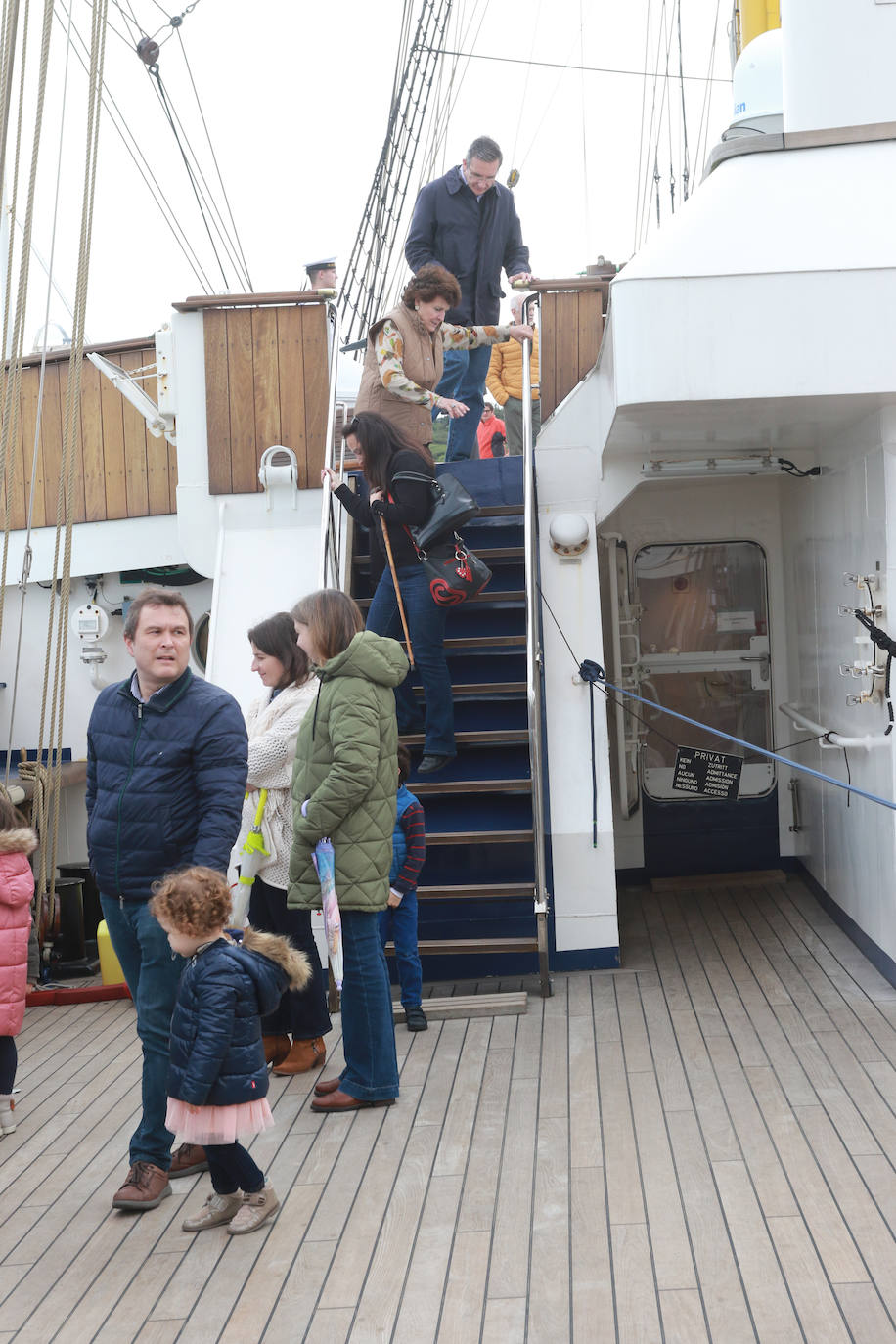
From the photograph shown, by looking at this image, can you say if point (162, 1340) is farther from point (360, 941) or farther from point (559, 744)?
point (559, 744)

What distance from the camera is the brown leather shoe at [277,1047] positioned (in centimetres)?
486

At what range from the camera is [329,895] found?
4.17 metres

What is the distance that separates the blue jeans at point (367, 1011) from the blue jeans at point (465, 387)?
3.75 meters

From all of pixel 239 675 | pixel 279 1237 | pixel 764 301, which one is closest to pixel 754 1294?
pixel 279 1237


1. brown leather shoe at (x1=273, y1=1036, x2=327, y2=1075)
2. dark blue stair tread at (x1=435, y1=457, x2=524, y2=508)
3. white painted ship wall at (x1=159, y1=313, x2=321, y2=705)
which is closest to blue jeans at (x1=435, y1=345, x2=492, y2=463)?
dark blue stair tread at (x1=435, y1=457, x2=524, y2=508)

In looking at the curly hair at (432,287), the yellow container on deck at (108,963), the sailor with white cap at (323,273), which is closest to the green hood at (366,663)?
the curly hair at (432,287)

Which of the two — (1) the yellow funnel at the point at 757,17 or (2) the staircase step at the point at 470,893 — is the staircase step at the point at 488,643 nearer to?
(2) the staircase step at the point at 470,893

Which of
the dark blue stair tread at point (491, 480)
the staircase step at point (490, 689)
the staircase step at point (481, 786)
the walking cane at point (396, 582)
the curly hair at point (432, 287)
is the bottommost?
the staircase step at point (481, 786)

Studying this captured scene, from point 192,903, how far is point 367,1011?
1094mm

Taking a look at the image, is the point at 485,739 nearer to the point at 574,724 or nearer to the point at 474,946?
the point at 574,724

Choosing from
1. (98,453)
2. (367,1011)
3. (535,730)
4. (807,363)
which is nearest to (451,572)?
(535,730)

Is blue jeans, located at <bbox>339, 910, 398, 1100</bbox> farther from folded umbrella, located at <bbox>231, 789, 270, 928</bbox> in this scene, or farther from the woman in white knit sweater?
folded umbrella, located at <bbox>231, 789, 270, 928</bbox>

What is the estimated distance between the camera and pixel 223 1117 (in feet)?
11.2

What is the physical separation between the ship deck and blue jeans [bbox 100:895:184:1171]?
0.23 metres
